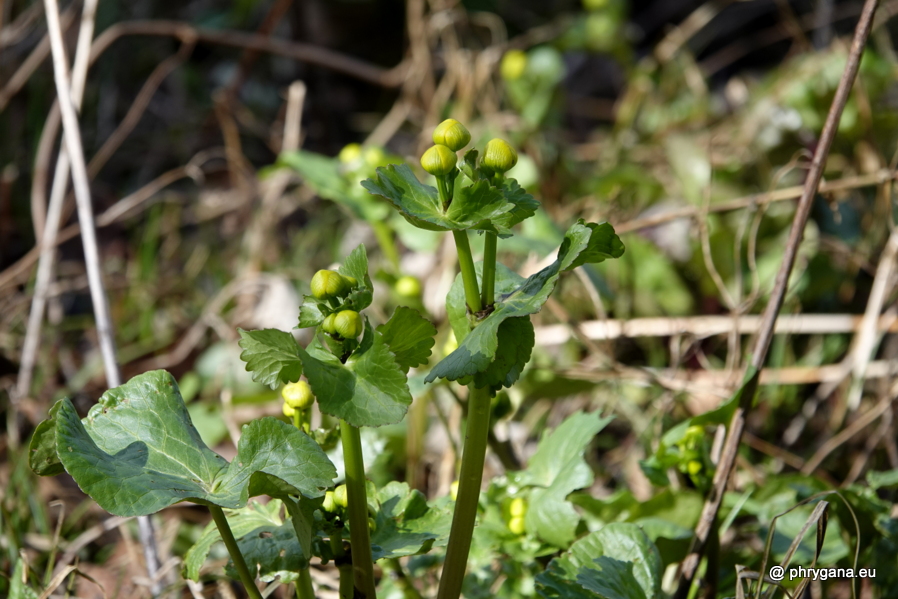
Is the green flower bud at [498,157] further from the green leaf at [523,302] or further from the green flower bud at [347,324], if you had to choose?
the green flower bud at [347,324]

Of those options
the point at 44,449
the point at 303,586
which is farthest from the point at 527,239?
the point at 44,449

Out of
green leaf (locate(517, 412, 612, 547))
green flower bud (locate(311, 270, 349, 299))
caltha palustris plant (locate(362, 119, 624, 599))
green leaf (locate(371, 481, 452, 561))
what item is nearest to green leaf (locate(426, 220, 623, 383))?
caltha palustris plant (locate(362, 119, 624, 599))

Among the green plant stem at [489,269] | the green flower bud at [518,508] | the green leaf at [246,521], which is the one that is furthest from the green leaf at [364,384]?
the green flower bud at [518,508]

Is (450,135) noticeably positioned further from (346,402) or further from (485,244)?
(346,402)

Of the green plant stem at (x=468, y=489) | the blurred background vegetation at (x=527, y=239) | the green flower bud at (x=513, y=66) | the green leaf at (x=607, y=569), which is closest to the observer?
the green plant stem at (x=468, y=489)

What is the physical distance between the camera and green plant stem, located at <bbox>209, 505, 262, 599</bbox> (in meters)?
0.70

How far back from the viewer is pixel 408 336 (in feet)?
2.33

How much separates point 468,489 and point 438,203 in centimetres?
28

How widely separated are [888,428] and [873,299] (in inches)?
15.1

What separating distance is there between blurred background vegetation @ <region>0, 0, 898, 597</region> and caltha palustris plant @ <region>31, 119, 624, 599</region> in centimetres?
32

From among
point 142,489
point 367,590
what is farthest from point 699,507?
point 142,489

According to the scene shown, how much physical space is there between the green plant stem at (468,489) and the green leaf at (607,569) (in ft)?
0.43

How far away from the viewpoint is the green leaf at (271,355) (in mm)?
657

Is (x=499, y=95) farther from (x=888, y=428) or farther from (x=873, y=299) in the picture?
(x=888, y=428)
